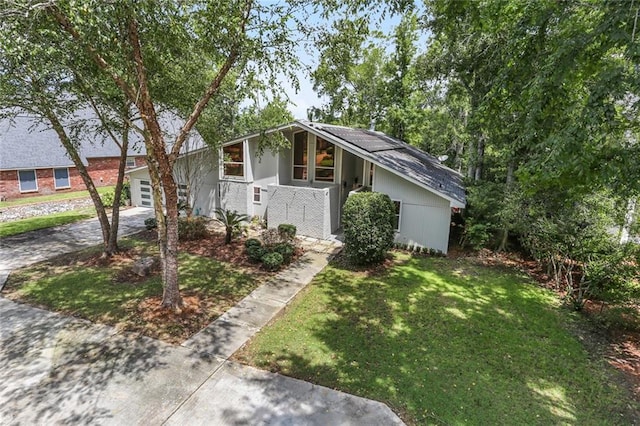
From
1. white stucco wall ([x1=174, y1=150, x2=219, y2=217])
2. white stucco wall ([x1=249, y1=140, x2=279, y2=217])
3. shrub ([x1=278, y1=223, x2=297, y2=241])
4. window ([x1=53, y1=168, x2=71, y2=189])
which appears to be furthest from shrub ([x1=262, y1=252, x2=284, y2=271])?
window ([x1=53, y1=168, x2=71, y2=189])

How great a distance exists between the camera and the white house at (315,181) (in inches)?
485

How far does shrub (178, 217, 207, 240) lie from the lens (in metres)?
13.6

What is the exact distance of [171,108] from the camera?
1051cm

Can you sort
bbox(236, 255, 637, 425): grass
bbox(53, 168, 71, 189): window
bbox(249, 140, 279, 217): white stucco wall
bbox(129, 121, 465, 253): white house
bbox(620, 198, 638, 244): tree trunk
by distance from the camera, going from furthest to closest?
bbox(53, 168, 71, 189): window, bbox(249, 140, 279, 217): white stucco wall, bbox(129, 121, 465, 253): white house, bbox(620, 198, 638, 244): tree trunk, bbox(236, 255, 637, 425): grass

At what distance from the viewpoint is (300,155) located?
1594 centimetres

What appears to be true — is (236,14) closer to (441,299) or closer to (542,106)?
(542,106)

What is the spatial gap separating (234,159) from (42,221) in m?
10.0

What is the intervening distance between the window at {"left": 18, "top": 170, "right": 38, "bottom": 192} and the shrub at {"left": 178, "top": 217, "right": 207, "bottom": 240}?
1574 cm

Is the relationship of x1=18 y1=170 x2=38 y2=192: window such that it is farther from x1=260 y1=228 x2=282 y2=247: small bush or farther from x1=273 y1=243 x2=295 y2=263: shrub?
x1=273 y1=243 x2=295 y2=263: shrub

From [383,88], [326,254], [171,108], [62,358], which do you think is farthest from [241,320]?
[383,88]

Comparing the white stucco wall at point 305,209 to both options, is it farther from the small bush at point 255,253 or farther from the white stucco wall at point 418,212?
the small bush at point 255,253

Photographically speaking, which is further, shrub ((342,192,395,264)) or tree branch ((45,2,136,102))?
shrub ((342,192,395,264))

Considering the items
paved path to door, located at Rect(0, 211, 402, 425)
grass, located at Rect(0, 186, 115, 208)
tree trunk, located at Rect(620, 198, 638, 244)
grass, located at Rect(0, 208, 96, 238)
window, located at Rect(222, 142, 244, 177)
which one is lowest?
paved path to door, located at Rect(0, 211, 402, 425)

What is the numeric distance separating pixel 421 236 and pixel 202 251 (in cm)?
818
